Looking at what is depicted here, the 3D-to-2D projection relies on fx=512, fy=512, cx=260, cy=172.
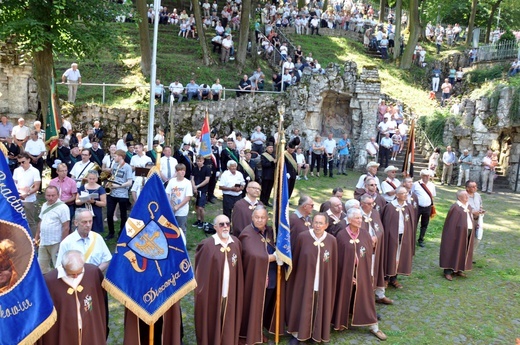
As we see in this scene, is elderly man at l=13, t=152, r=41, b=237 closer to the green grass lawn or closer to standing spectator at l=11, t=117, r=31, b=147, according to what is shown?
the green grass lawn

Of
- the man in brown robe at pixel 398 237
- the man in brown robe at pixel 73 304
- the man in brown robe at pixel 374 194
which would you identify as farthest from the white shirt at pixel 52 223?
the man in brown robe at pixel 398 237

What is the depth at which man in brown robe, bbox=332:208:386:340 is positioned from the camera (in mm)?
7238

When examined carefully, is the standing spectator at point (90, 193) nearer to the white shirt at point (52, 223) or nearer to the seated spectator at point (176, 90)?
the white shirt at point (52, 223)

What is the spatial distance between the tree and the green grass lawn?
6023 millimetres

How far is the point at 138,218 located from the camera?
5730 mm

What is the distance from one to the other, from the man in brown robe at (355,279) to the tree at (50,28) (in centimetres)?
959

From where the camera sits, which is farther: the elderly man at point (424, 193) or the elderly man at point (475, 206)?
the elderly man at point (424, 193)

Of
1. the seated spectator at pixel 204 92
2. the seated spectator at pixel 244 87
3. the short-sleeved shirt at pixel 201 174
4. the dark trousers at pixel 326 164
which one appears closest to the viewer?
the short-sleeved shirt at pixel 201 174

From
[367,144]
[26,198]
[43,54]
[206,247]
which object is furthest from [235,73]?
[206,247]

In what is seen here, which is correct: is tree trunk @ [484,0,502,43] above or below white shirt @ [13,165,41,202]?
above

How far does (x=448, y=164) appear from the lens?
2028cm

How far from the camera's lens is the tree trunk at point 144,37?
2132 cm

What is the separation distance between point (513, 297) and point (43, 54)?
13.3 m

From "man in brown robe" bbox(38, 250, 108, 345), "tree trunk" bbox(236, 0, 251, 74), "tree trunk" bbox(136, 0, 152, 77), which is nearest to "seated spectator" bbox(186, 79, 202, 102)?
"tree trunk" bbox(136, 0, 152, 77)
